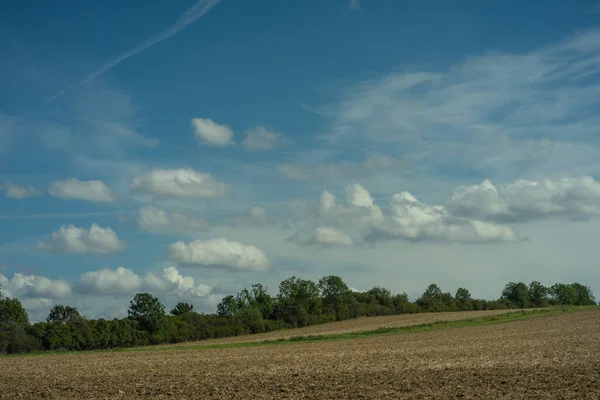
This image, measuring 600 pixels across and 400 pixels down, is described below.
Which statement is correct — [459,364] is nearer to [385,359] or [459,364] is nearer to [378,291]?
[385,359]

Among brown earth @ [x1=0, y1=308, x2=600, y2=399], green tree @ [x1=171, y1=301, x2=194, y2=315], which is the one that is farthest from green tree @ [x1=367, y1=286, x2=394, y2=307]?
brown earth @ [x1=0, y1=308, x2=600, y2=399]

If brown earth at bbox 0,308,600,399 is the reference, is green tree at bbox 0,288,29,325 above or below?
above

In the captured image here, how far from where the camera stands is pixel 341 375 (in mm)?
29703

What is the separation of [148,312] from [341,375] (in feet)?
210

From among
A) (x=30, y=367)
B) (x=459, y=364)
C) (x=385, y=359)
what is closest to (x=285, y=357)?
(x=385, y=359)

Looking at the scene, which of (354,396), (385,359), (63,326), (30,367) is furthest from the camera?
(63,326)

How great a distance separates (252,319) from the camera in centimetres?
10138

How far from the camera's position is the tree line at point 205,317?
2899 inches

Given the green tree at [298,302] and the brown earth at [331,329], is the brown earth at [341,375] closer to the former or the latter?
the brown earth at [331,329]

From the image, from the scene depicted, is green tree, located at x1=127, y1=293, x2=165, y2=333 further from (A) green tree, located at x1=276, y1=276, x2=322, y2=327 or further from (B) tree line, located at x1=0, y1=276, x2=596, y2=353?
(A) green tree, located at x1=276, y1=276, x2=322, y2=327

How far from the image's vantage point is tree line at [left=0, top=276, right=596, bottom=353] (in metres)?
73.6

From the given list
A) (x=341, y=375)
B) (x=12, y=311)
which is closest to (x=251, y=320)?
(x=12, y=311)

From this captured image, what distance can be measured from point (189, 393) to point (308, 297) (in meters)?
110

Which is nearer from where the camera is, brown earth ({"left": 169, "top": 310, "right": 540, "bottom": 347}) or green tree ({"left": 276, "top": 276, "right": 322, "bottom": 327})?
brown earth ({"left": 169, "top": 310, "right": 540, "bottom": 347})
